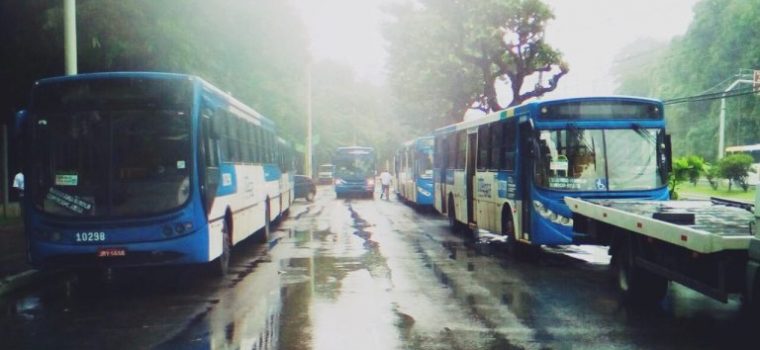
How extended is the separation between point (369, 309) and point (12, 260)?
744 cm

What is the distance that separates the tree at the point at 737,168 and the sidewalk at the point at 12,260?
34.4 meters

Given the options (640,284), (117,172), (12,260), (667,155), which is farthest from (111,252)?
(667,155)

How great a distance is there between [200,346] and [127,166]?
3931mm

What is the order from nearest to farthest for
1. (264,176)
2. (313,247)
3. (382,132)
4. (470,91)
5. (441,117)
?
(313,247) → (264,176) → (470,91) → (441,117) → (382,132)

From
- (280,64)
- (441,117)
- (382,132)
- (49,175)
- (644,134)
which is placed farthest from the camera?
(382,132)

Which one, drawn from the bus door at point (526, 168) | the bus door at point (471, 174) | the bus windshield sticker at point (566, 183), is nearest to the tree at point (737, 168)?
the bus door at point (471, 174)

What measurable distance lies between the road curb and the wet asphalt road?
18 centimetres

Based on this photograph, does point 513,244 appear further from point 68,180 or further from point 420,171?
point 420,171

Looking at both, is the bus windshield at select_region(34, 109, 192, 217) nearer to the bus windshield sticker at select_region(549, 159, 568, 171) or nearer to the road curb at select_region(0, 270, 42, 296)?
the road curb at select_region(0, 270, 42, 296)

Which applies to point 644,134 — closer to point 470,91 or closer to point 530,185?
point 530,185

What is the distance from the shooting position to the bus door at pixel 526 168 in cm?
1320

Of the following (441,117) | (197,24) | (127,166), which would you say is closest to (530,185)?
(127,166)

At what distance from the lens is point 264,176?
18016 millimetres

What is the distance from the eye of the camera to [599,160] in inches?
512
